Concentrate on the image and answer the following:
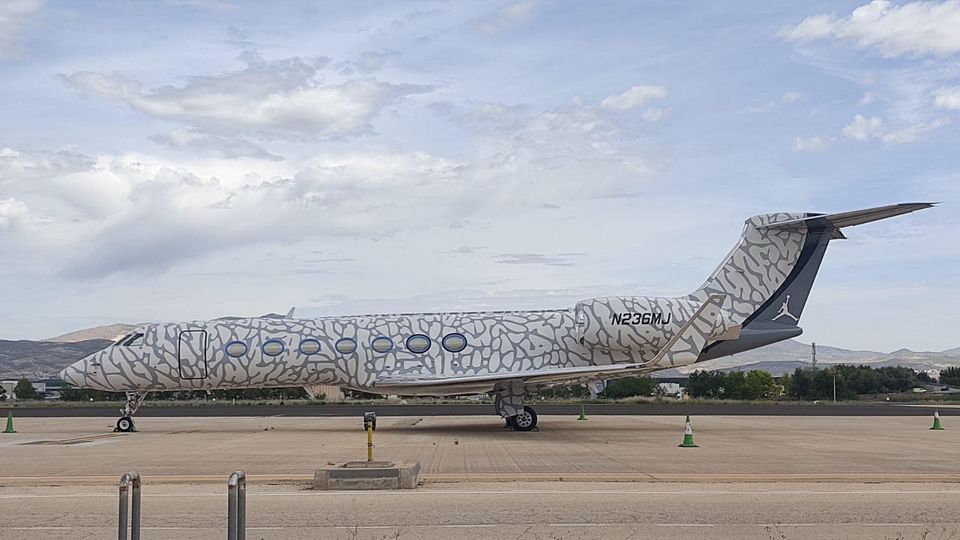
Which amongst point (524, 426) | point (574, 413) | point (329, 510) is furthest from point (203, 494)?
point (574, 413)

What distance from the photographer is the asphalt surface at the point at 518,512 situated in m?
10.1

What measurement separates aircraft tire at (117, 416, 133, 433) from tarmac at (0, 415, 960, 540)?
1.18 meters

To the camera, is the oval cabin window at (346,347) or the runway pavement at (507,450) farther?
the oval cabin window at (346,347)

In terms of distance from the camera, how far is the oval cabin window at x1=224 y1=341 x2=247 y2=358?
2731cm

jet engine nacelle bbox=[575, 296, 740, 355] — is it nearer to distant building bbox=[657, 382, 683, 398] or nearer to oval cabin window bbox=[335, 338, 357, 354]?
oval cabin window bbox=[335, 338, 357, 354]

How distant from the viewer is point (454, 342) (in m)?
27.5

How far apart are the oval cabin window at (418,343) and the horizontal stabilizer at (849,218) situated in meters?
10.1

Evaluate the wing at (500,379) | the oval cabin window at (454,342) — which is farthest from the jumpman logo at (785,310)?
the oval cabin window at (454,342)

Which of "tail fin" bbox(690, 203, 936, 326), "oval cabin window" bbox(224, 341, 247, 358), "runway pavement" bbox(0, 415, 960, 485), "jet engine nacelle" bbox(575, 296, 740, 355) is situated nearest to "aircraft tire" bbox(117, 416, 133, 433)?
"runway pavement" bbox(0, 415, 960, 485)

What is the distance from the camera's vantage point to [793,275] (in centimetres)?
2833

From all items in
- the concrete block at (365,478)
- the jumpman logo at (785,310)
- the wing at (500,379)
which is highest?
the jumpman logo at (785,310)

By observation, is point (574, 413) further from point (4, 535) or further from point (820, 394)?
point (820, 394)

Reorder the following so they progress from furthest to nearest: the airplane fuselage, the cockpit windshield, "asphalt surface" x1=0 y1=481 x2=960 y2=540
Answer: the cockpit windshield → the airplane fuselage → "asphalt surface" x1=0 y1=481 x2=960 y2=540

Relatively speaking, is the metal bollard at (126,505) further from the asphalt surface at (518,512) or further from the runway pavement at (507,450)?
the runway pavement at (507,450)
